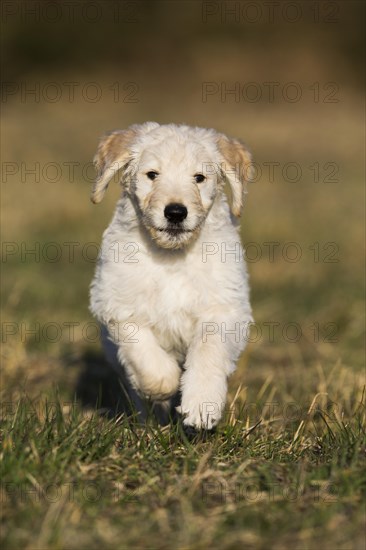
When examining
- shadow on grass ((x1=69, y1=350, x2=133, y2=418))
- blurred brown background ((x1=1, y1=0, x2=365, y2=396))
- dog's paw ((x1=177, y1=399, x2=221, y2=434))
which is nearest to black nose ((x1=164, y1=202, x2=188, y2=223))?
dog's paw ((x1=177, y1=399, x2=221, y2=434))

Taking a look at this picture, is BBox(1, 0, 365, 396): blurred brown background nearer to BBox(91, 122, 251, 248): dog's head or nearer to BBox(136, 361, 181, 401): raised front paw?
BBox(136, 361, 181, 401): raised front paw

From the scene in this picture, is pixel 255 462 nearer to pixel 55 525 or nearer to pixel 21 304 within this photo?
pixel 55 525

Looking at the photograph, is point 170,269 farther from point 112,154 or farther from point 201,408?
point 201,408

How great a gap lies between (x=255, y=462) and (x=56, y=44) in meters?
32.8

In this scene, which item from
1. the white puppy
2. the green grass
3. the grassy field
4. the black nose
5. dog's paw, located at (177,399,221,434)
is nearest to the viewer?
the green grass

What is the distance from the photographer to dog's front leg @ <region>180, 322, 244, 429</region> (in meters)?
4.52

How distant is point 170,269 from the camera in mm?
5152

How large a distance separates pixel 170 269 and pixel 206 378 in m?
0.79

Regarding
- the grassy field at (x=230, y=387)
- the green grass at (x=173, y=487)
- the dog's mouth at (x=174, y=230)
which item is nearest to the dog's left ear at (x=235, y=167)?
the dog's mouth at (x=174, y=230)

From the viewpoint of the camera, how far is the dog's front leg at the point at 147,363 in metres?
4.97

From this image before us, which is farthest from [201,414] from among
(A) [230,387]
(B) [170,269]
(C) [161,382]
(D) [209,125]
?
(D) [209,125]

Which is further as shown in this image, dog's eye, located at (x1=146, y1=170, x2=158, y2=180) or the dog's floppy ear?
the dog's floppy ear

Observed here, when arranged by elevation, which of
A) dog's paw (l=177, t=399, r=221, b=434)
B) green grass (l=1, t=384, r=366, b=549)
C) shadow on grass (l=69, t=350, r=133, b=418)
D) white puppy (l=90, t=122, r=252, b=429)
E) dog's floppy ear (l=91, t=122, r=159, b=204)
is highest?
dog's floppy ear (l=91, t=122, r=159, b=204)

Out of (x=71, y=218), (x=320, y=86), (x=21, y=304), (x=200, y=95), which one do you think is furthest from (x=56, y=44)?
(x=21, y=304)
